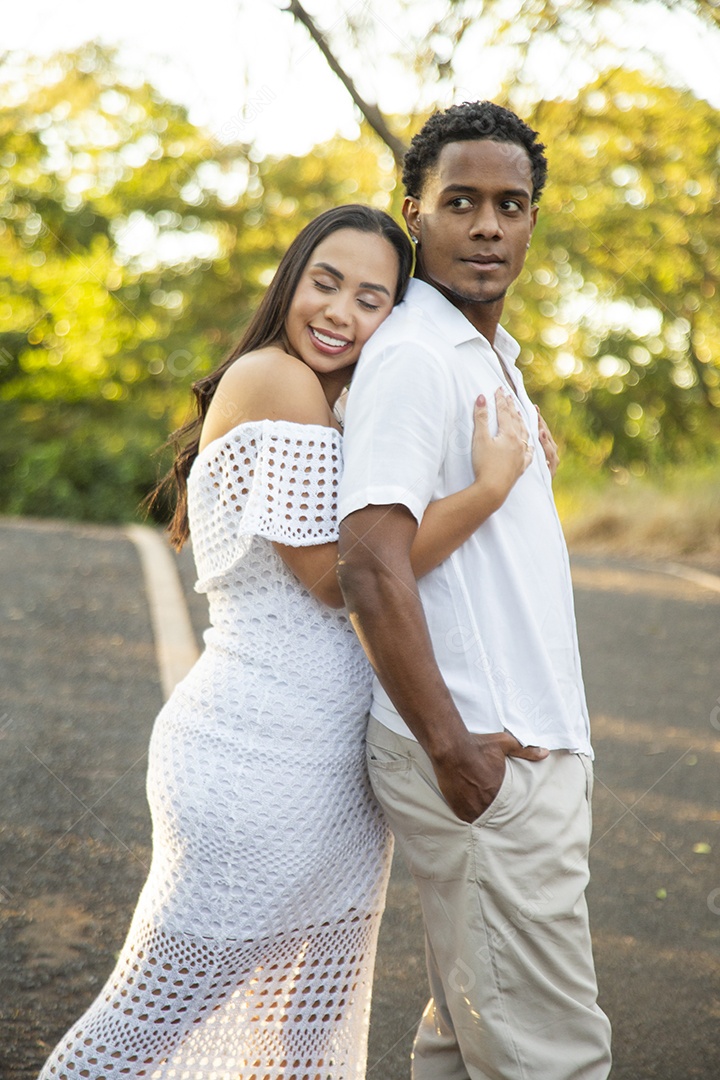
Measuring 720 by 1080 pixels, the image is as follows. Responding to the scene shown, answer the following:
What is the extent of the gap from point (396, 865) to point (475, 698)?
8.97ft

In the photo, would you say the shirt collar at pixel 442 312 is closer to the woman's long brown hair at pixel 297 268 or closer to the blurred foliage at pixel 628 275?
the woman's long brown hair at pixel 297 268

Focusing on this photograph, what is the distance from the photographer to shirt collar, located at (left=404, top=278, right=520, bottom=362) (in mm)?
2174

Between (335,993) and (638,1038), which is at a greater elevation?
(335,993)

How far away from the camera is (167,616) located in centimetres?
816

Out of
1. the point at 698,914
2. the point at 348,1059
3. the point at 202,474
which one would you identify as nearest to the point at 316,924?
the point at 348,1059

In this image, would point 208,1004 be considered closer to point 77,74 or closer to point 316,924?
point 316,924

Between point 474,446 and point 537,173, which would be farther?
point 537,173

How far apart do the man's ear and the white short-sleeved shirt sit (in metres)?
0.28

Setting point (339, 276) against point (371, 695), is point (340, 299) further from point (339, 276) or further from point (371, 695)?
point (371, 695)

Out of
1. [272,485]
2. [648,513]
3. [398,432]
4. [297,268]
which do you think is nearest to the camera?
[398,432]

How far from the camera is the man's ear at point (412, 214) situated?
242cm

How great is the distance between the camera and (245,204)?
18.5 metres

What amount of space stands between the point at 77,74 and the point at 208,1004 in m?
15.1

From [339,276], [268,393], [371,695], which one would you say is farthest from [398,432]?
[371,695]
